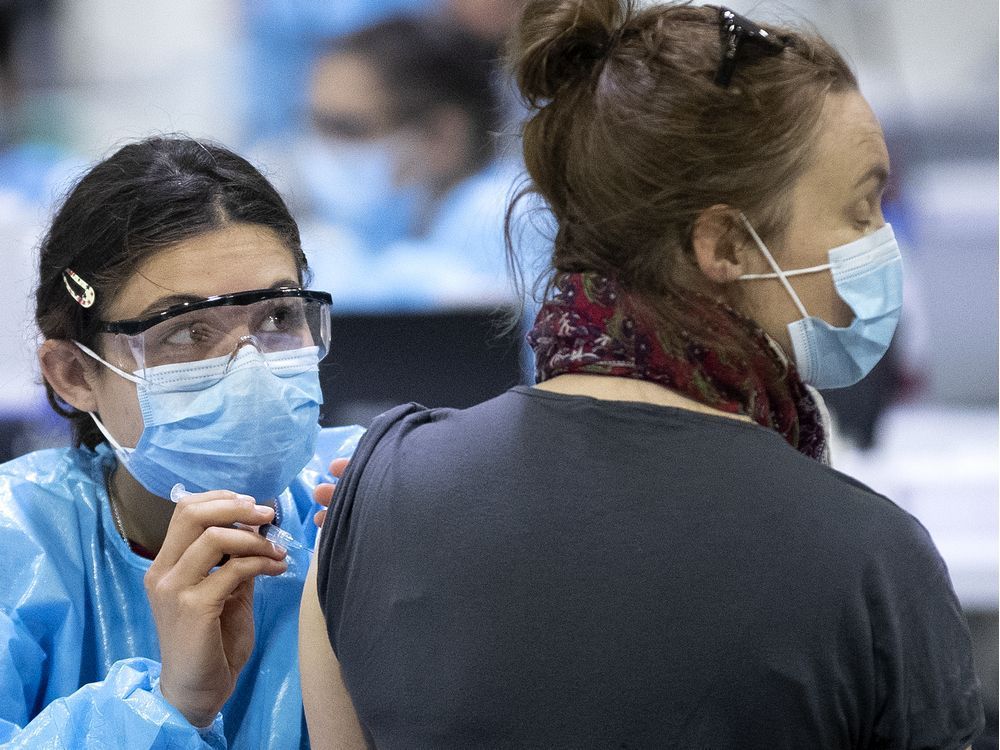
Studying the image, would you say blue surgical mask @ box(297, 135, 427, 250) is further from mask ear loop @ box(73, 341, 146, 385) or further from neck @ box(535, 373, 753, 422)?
neck @ box(535, 373, 753, 422)

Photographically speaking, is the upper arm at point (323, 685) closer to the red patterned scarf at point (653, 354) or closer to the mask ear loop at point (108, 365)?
the red patterned scarf at point (653, 354)

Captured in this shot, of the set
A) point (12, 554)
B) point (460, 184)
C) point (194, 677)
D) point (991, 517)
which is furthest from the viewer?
point (460, 184)

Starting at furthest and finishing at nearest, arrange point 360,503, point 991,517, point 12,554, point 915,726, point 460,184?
point 460,184
point 991,517
point 12,554
point 360,503
point 915,726

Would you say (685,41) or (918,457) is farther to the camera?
(918,457)

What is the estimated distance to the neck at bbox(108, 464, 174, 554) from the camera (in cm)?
155

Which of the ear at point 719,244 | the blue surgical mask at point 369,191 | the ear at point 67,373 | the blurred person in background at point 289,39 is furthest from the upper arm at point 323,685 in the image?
the blurred person in background at point 289,39

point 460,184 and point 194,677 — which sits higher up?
point 460,184

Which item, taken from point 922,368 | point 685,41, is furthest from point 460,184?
point 685,41

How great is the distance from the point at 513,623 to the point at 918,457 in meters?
2.33

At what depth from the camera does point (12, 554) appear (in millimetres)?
1424

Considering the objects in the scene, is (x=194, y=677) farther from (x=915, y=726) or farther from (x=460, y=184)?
(x=460, y=184)

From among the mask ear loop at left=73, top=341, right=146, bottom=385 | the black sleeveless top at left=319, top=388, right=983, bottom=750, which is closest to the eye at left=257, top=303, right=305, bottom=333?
the mask ear loop at left=73, top=341, right=146, bottom=385

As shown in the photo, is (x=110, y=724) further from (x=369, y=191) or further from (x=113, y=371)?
(x=369, y=191)

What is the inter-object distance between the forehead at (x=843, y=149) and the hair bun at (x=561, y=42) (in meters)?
0.22
